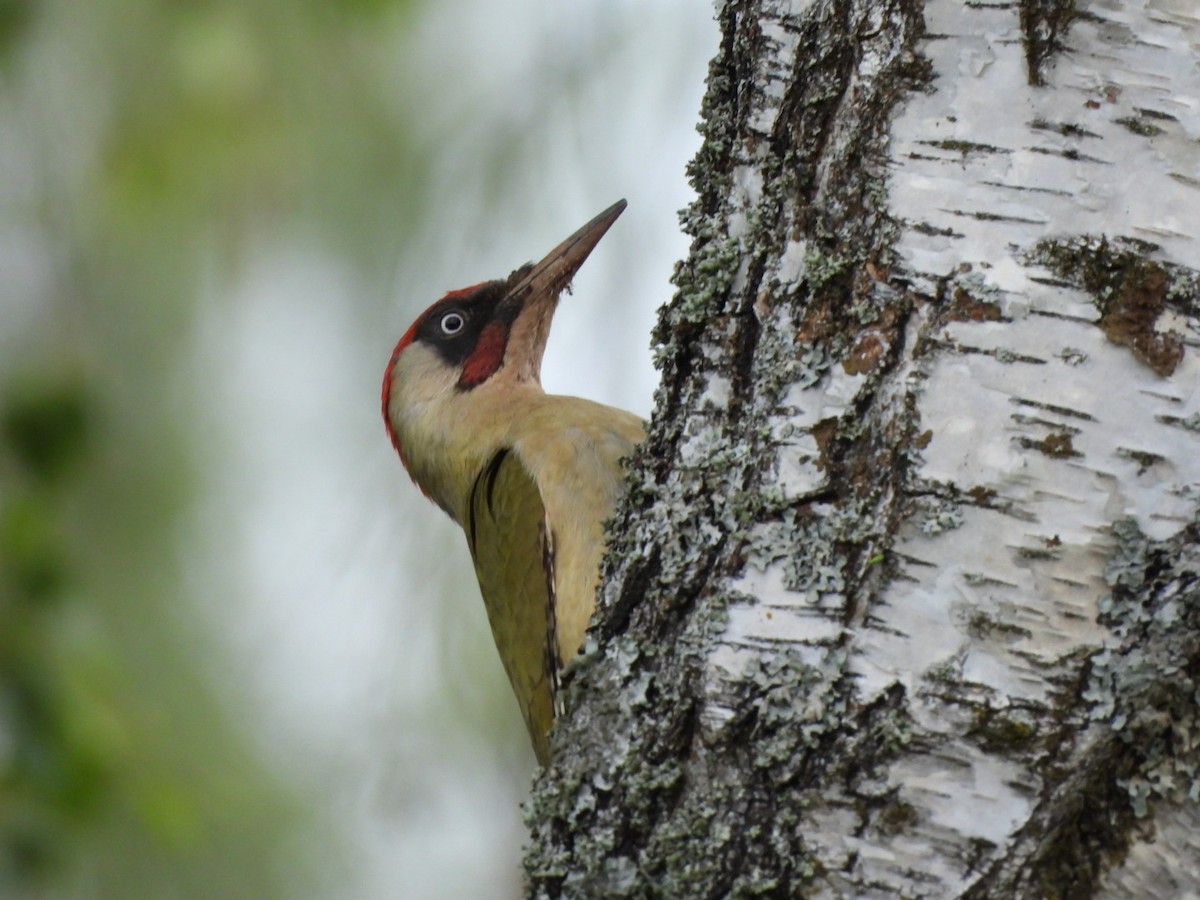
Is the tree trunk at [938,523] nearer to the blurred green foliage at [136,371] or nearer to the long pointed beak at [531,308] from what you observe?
the blurred green foliage at [136,371]

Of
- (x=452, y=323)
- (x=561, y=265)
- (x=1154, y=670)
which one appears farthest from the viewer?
(x=452, y=323)

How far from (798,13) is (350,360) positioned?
9.00ft

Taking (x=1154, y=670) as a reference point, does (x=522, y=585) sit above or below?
above

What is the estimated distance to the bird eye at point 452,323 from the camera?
3943 millimetres

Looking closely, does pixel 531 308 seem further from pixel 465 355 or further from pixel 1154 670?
pixel 1154 670

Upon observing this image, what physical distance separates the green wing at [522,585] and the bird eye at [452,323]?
0.68 meters

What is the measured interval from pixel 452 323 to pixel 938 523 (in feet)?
8.91

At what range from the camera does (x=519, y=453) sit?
336cm

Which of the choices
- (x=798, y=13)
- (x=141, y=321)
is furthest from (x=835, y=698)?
(x=141, y=321)

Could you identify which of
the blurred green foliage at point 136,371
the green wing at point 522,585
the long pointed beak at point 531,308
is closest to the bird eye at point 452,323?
the long pointed beak at point 531,308

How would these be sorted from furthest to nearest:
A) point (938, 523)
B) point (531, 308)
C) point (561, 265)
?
point (531, 308) < point (561, 265) < point (938, 523)

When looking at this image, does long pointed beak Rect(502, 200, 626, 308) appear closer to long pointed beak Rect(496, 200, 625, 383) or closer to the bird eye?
long pointed beak Rect(496, 200, 625, 383)

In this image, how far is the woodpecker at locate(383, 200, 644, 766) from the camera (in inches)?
123

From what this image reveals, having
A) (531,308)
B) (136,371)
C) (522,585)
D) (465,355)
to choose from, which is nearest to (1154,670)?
(522,585)
